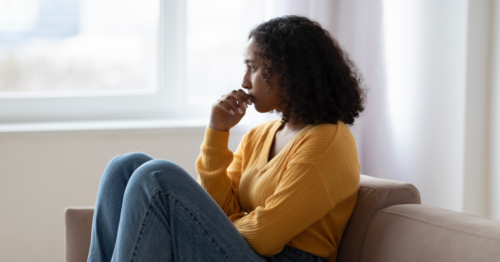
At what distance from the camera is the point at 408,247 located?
1028mm

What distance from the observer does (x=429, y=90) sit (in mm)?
1729

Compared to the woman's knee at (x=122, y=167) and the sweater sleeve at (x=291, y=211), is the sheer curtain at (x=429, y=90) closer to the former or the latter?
the sweater sleeve at (x=291, y=211)

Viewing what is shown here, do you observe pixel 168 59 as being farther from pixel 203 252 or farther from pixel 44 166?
pixel 203 252

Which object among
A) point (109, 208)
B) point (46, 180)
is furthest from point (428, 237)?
point (46, 180)

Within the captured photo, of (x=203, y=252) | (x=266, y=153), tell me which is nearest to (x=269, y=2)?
(x=266, y=153)

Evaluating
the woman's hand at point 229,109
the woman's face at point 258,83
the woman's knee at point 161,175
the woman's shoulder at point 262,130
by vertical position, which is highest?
the woman's face at point 258,83

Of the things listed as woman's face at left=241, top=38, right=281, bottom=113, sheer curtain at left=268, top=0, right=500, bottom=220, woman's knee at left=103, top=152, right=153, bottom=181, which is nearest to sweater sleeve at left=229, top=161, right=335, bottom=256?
woman's face at left=241, top=38, right=281, bottom=113

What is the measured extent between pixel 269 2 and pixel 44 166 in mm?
1250

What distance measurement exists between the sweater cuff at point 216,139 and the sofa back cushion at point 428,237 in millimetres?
500

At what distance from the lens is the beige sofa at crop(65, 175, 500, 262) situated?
3.05ft

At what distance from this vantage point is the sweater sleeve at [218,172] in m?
1.39

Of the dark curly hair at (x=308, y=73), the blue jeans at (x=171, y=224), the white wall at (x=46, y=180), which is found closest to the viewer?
the blue jeans at (x=171, y=224)

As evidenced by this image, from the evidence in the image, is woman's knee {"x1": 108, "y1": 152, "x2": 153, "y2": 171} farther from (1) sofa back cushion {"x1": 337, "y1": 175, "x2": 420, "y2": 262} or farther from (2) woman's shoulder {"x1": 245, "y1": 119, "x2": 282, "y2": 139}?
(1) sofa back cushion {"x1": 337, "y1": 175, "x2": 420, "y2": 262}

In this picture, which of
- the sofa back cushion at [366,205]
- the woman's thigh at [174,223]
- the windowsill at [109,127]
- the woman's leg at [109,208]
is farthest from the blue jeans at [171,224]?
the windowsill at [109,127]
